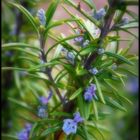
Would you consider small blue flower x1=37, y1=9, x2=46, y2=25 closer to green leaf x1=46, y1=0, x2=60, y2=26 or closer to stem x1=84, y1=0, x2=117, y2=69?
green leaf x1=46, y1=0, x2=60, y2=26

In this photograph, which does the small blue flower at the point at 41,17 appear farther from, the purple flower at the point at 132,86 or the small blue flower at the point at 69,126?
the purple flower at the point at 132,86

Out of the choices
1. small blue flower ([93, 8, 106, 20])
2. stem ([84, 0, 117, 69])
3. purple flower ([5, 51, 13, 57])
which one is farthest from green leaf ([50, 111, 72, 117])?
purple flower ([5, 51, 13, 57])

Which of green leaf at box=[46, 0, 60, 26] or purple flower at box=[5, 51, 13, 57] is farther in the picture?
purple flower at box=[5, 51, 13, 57]

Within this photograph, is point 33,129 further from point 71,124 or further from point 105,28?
point 105,28

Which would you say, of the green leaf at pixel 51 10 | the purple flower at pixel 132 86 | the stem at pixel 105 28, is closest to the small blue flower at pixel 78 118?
the stem at pixel 105 28

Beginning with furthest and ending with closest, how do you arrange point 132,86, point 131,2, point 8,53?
point 132,86 < point 8,53 < point 131,2

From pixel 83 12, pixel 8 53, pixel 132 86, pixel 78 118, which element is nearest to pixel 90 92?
A: pixel 78 118
